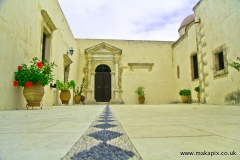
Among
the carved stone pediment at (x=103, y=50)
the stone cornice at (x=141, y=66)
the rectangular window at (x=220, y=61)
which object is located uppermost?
the carved stone pediment at (x=103, y=50)

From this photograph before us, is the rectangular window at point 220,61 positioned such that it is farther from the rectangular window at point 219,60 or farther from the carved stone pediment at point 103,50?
the carved stone pediment at point 103,50

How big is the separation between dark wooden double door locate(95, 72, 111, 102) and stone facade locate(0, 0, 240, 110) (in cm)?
32

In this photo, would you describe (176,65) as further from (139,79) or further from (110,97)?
(110,97)

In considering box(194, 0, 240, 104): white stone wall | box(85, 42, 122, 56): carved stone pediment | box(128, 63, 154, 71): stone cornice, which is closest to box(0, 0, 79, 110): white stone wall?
box(194, 0, 240, 104): white stone wall

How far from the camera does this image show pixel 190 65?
951 cm

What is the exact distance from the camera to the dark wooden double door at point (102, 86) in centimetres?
1146

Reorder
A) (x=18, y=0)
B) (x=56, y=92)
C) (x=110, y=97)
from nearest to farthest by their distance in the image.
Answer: (x=18, y=0) < (x=56, y=92) < (x=110, y=97)

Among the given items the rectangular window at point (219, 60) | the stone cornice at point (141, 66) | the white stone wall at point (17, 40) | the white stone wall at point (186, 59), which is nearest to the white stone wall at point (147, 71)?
the stone cornice at point (141, 66)

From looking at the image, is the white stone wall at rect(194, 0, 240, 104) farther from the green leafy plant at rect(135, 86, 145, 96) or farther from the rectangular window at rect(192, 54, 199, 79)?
the green leafy plant at rect(135, 86, 145, 96)

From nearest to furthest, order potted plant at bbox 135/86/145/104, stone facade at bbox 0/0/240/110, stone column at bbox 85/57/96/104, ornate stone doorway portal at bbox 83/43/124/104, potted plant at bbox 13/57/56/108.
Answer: potted plant at bbox 13/57/56/108 → stone facade at bbox 0/0/240/110 → stone column at bbox 85/57/96/104 → potted plant at bbox 135/86/145/104 → ornate stone doorway portal at bbox 83/43/124/104

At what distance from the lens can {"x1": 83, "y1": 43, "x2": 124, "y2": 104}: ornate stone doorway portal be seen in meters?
Result: 11.4

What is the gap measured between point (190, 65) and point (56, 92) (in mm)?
7005

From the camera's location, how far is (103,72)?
11.8m

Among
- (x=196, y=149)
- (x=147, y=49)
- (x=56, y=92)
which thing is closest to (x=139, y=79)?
(x=147, y=49)
